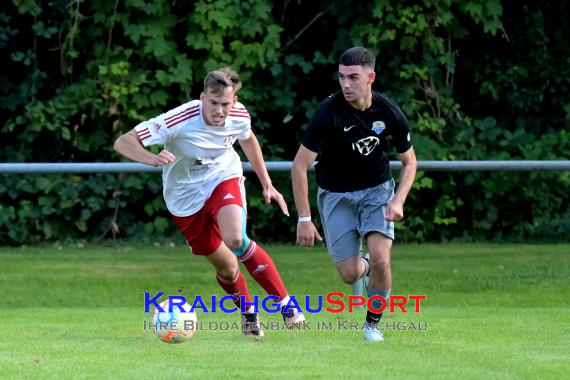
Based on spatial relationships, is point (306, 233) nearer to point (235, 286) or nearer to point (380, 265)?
point (380, 265)

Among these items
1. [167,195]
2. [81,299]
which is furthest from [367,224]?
[81,299]

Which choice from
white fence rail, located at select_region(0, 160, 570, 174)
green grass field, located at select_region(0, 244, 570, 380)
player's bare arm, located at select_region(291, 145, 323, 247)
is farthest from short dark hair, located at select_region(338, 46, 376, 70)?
white fence rail, located at select_region(0, 160, 570, 174)

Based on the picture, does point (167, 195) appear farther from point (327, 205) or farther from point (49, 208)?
point (49, 208)

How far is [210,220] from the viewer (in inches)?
342

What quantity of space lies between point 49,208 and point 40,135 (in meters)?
1.22

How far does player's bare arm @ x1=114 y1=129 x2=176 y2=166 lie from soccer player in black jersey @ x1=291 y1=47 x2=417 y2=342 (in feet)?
2.73

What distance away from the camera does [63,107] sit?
1495cm

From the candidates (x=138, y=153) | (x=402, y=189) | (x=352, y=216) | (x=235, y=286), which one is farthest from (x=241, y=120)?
(x=402, y=189)

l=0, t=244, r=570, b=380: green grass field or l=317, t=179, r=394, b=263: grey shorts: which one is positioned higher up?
l=317, t=179, r=394, b=263: grey shorts

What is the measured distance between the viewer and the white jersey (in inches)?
336

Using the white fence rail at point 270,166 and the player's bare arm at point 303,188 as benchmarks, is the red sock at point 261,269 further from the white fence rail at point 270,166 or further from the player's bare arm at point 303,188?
the white fence rail at point 270,166

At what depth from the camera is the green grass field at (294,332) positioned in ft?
22.2

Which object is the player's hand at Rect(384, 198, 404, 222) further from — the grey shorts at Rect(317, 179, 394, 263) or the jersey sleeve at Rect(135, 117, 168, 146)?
the jersey sleeve at Rect(135, 117, 168, 146)

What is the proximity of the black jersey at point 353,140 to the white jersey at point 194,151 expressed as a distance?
688 mm
